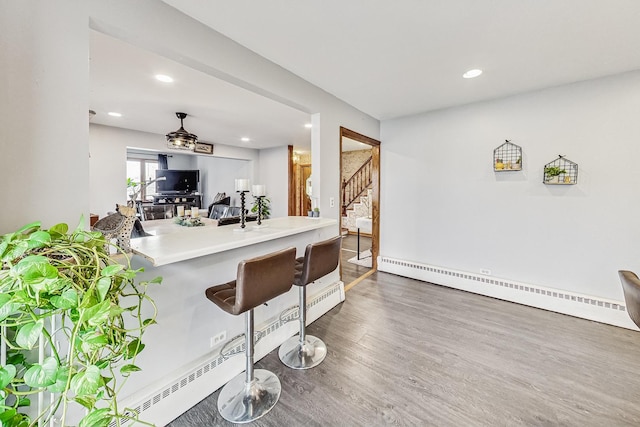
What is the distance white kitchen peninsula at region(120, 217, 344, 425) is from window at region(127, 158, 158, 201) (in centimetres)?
845

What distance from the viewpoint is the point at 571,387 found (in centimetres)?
180

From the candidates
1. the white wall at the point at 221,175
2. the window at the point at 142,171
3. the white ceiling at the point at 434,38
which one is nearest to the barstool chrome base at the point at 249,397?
the white ceiling at the point at 434,38

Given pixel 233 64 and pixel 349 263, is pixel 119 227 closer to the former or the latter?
pixel 233 64

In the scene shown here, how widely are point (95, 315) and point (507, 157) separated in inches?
151

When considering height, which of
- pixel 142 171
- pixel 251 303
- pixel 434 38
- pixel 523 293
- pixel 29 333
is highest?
pixel 434 38

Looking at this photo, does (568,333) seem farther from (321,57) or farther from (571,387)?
(321,57)

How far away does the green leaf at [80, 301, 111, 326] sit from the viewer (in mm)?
656

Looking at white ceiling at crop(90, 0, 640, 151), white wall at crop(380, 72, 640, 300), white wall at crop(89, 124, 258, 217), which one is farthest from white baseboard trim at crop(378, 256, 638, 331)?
white wall at crop(89, 124, 258, 217)

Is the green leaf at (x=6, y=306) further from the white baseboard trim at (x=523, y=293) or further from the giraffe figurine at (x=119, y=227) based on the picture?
the white baseboard trim at (x=523, y=293)

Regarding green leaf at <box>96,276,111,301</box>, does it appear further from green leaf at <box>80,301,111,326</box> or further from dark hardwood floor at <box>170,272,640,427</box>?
dark hardwood floor at <box>170,272,640,427</box>

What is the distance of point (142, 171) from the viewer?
883 cm

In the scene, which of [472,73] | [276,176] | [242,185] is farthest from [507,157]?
[276,176]

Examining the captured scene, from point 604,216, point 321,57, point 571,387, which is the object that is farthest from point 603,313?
point 321,57

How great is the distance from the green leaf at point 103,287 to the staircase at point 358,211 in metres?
6.22
